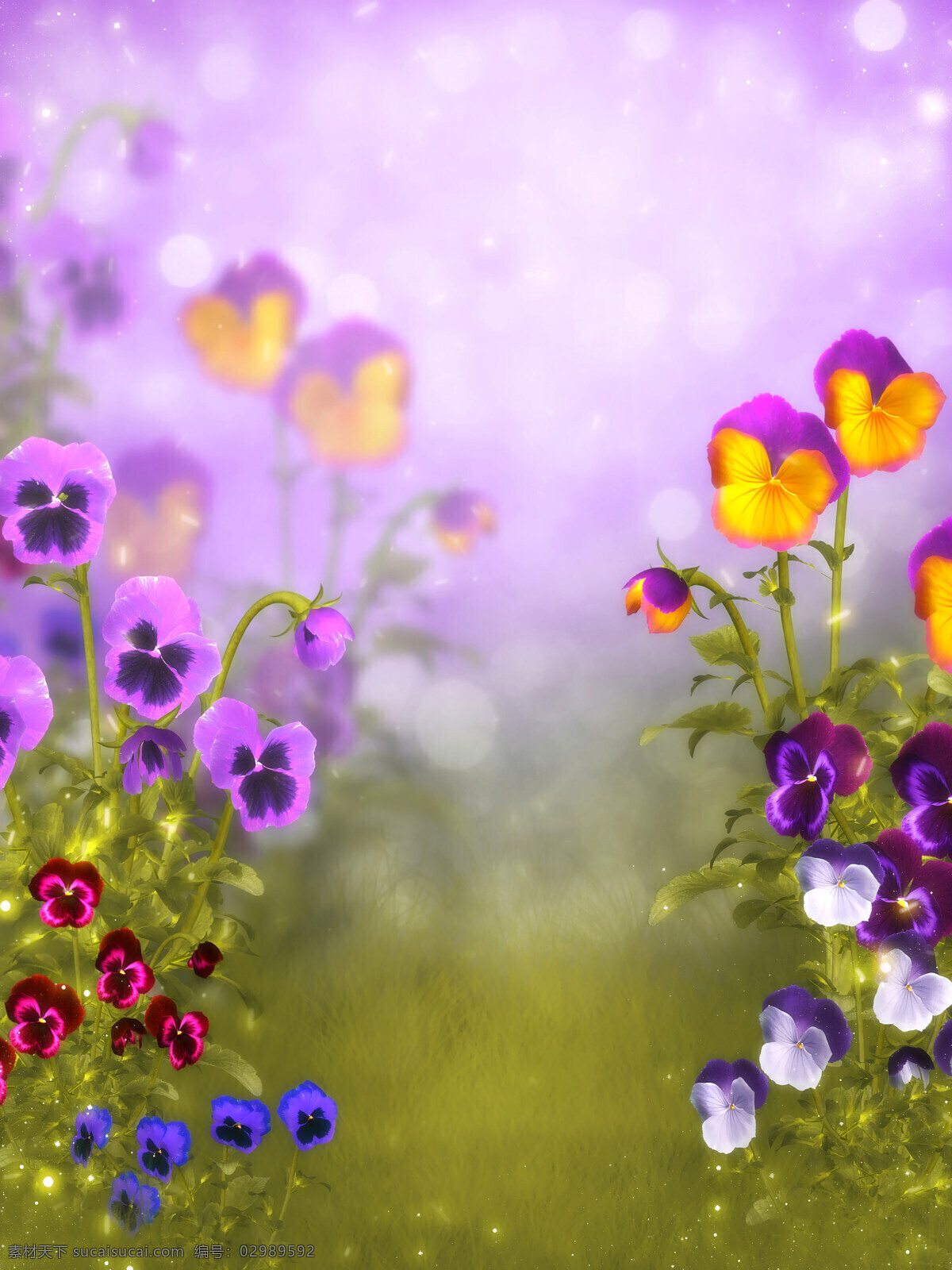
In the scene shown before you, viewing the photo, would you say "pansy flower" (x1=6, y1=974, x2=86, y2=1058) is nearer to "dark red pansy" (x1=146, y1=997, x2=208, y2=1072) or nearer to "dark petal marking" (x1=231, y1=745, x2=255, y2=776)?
"dark red pansy" (x1=146, y1=997, x2=208, y2=1072)

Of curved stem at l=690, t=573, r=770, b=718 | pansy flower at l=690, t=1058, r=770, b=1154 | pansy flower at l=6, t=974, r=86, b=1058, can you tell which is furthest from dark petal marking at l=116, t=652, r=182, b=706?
pansy flower at l=690, t=1058, r=770, b=1154

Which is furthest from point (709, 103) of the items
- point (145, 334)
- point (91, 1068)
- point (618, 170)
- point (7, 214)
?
point (91, 1068)

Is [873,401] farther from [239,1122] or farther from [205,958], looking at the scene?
[239,1122]

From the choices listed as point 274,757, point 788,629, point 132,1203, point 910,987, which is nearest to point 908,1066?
point 910,987

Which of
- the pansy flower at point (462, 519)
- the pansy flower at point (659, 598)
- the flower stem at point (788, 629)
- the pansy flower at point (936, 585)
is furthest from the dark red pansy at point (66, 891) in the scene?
the pansy flower at point (936, 585)

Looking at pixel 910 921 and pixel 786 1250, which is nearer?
pixel 910 921

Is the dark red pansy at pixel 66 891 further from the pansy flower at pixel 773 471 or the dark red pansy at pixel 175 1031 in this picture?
the pansy flower at pixel 773 471

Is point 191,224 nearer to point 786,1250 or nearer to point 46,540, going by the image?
point 46,540
